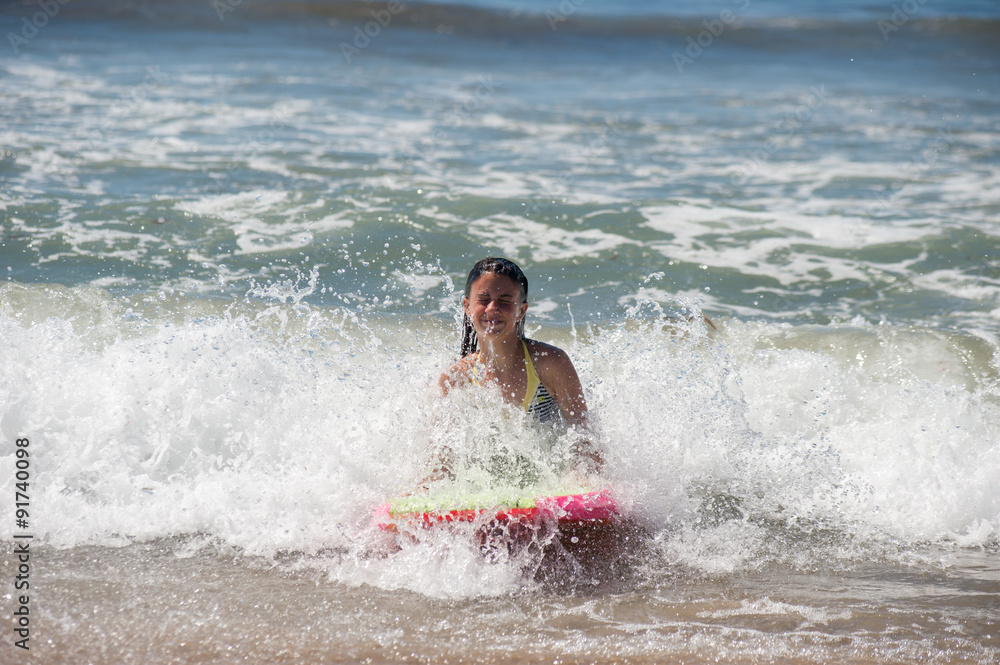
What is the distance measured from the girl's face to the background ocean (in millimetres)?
512

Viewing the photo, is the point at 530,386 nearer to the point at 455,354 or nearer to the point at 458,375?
the point at 458,375

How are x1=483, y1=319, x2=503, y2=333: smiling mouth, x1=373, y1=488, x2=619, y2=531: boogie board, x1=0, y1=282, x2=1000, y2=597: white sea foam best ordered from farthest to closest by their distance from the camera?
x1=483, y1=319, x2=503, y2=333: smiling mouth → x1=0, y1=282, x2=1000, y2=597: white sea foam → x1=373, y1=488, x2=619, y2=531: boogie board

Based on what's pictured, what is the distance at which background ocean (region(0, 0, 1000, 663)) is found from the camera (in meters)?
3.25

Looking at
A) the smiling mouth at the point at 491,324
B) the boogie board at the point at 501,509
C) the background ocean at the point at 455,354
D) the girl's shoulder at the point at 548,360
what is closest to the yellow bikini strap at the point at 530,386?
the girl's shoulder at the point at 548,360

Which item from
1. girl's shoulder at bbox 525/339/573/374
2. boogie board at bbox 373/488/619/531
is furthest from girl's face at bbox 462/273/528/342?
boogie board at bbox 373/488/619/531

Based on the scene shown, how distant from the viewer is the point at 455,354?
5.21 meters

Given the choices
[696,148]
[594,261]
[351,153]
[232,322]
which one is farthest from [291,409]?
[696,148]

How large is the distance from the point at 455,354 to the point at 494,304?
4.26ft

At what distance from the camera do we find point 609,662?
9.59 ft

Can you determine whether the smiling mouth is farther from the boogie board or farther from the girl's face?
the boogie board

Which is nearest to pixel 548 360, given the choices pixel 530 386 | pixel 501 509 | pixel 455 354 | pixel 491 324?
pixel 530 386

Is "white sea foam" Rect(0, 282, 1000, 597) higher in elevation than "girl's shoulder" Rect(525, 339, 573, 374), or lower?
lower

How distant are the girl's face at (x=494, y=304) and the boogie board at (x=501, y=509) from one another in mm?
755

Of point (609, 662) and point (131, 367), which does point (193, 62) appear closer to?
point (131, 367)
